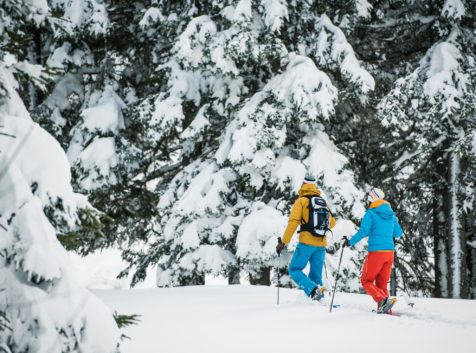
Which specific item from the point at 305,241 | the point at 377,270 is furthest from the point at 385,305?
the point at 305,241

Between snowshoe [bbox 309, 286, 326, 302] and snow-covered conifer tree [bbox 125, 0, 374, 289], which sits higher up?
snow-covered conifer tree [bbox 125, 0, 374, 289]

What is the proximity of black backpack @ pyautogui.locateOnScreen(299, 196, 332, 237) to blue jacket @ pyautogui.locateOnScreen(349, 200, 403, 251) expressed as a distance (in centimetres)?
50

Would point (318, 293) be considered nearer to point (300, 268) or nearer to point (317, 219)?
point (300, 268)

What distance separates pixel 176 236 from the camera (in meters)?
10.4

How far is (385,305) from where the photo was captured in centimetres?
600

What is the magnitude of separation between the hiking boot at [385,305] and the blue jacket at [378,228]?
68 cm

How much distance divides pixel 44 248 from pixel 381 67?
37.9ft

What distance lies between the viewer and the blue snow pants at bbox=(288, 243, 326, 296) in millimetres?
6816

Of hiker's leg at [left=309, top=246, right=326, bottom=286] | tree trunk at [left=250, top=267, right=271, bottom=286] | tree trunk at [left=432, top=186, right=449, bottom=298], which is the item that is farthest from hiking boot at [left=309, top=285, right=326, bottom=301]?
tree trunk at [left=432, top=186, right=449, bottom=298]

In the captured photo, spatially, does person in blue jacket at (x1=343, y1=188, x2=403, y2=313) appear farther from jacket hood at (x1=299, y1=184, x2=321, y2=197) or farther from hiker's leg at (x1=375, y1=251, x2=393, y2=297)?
jacket hood at (x1=299, y1=184, x2=321, y2=197)

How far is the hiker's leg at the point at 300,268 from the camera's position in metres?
6.80

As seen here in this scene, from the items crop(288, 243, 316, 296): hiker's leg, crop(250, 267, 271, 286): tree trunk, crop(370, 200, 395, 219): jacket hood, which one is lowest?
crop(250, 267, 271, 286): tree trunk

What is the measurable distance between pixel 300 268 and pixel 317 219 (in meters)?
0.78

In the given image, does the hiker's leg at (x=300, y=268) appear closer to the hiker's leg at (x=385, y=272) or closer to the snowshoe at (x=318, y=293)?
the snowshoe at (x=318, y=293)
